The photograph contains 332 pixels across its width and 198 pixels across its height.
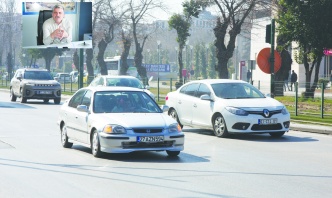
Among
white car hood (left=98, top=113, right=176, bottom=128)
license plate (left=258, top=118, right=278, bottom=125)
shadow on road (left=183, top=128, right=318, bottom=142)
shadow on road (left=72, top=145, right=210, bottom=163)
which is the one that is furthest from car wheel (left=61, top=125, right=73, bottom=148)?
license plate (left=258, top=118, right=278, bottom=125)

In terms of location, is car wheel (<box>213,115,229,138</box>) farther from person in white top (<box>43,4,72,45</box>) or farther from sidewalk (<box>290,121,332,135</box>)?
person in white top (<box>43,4,72,45</box>)

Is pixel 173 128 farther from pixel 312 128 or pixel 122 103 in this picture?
pixel 312 128

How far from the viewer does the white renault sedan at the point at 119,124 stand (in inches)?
568

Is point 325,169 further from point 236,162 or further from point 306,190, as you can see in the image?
point 306,190

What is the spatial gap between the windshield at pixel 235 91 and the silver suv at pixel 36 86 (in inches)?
802

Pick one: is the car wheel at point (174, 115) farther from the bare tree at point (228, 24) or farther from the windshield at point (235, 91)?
the bare tree at point (228, 24)

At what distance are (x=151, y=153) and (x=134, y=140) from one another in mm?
1552

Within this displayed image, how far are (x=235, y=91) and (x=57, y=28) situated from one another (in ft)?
121

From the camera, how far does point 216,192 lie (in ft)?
34.7

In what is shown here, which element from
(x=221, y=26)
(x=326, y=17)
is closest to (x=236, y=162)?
(x=326, y=17)

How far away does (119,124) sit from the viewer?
569 inches

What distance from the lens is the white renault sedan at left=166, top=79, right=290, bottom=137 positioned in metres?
19.5

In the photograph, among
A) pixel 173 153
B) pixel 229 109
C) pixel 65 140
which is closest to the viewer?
pixel 173 153

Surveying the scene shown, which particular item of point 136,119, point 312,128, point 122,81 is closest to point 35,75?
point 122,81
